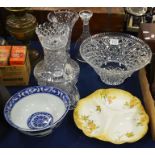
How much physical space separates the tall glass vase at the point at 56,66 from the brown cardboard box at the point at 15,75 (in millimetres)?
43

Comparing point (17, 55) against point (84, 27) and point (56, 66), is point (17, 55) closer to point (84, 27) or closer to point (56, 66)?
point (56, 66)

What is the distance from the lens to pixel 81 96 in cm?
79

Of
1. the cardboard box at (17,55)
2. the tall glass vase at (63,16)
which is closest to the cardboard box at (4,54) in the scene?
the cardboard box at (17,55)

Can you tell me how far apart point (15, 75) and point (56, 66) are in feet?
0.41

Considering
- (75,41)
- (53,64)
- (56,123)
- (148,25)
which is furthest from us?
(75,41)

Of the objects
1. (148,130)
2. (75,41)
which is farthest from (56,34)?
(148,130)

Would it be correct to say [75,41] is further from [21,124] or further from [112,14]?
[21,124]

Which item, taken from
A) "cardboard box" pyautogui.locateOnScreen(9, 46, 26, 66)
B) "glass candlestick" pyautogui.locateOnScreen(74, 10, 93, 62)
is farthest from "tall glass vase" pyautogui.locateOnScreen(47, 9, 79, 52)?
"cardboard box" pyautogui.locateOnScreen(9, 46, 26, 66)

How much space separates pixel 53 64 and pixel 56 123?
7.2 inches

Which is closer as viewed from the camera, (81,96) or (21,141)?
(21,141)

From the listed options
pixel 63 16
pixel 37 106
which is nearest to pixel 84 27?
pixel 63 16

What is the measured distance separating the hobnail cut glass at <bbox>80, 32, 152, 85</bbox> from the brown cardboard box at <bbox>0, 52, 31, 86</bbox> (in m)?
0.18

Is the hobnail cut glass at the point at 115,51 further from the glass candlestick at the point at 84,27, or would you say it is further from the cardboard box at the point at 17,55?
the cardboard box at the point at 17,55

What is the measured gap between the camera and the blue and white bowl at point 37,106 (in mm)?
688
